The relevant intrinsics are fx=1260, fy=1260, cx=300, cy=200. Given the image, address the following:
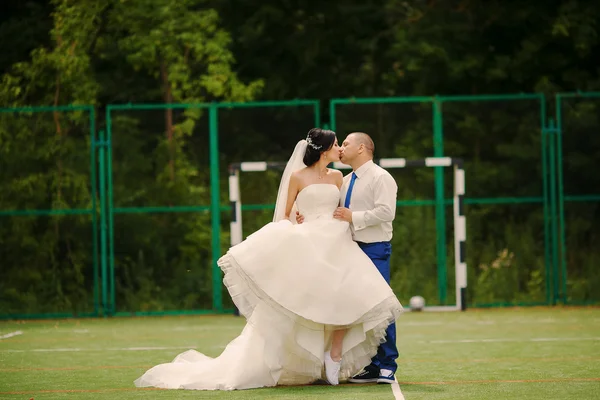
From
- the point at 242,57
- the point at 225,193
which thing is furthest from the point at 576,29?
the point at 225,193

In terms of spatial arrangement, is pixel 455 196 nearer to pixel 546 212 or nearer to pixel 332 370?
pixel 546 212

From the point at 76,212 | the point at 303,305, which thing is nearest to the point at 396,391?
the point at 303,305

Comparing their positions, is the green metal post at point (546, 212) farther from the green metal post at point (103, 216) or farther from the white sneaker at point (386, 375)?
the white sneaker at point (386, 375)

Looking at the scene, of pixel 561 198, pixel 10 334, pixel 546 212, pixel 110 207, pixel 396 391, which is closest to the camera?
pixel 396 391

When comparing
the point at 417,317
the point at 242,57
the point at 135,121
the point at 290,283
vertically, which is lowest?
the point at 417,317

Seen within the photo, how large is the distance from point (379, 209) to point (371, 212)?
63mm

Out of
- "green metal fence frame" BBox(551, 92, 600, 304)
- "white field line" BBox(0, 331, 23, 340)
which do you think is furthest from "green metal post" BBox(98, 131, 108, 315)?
"green metal fence frame" BBox(551, 92, 600, 304)

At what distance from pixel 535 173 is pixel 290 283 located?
28.6 feet

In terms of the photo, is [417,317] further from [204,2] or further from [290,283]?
[204,2]

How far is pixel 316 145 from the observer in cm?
960

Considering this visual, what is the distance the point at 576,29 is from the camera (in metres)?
20.5

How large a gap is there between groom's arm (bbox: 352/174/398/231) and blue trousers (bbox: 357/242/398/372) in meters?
0.21

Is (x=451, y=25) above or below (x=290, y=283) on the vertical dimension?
above

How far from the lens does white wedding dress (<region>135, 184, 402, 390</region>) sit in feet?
30.0
